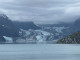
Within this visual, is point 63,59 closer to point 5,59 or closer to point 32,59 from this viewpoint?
point 32,59

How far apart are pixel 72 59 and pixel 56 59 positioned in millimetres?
6659

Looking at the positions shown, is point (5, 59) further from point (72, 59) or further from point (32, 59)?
point (72, 59)

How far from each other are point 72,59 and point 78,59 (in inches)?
95.7

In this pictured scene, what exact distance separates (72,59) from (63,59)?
3.66m

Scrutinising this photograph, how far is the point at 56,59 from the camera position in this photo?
13700 cm

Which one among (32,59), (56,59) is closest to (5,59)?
(32,59)

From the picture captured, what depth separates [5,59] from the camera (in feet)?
448

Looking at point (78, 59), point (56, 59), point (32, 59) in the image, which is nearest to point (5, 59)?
point (32, 59)

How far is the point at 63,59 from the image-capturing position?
445 ft

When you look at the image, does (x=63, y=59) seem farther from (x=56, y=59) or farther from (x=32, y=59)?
(x=32, y=59)

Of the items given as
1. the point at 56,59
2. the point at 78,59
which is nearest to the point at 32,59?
the point at 56,59

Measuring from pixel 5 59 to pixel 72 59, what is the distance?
89.9 ft

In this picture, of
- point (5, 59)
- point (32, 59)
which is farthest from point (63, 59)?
point (5, 59)
